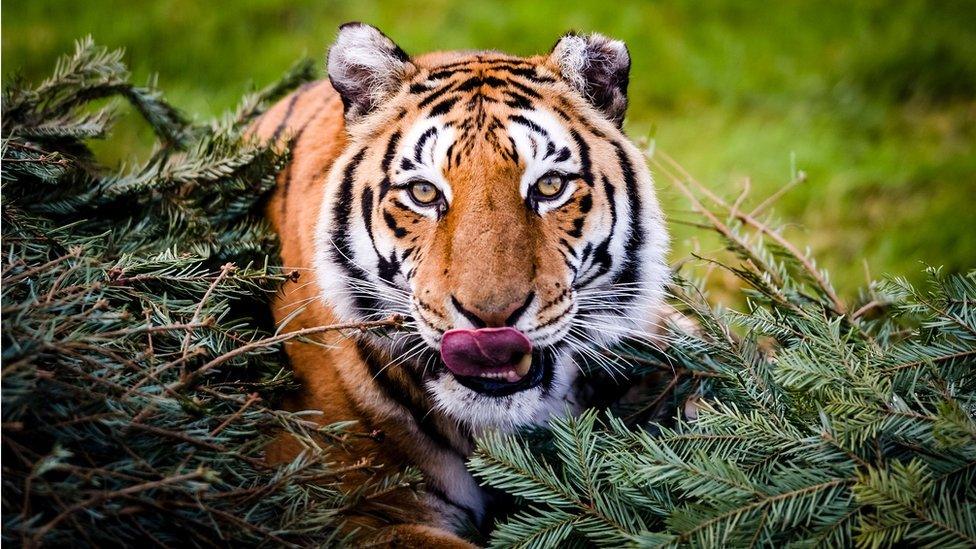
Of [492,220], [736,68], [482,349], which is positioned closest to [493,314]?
[482,349]

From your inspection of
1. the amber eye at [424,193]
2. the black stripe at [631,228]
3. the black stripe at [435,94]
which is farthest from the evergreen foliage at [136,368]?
the black stripe at [631,228]

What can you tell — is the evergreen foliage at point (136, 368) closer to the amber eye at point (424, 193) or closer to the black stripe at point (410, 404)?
the black stripe at point (410, 404)

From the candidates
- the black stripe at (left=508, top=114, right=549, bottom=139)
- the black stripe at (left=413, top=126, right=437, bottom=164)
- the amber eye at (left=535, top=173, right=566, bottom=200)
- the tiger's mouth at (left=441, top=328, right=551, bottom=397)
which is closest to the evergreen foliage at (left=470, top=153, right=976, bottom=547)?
the tiger's mouth at (left=441, top=328, right=551, bottom=397)

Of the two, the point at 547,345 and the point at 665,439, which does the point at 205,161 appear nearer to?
the point at 547,345

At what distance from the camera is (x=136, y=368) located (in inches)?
51.5

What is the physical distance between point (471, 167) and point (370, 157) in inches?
12.0

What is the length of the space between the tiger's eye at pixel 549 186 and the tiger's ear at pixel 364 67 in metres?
0.44

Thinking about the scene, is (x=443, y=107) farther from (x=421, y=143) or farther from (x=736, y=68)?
A: (x=736, y=68)

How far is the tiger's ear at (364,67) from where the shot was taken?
1881mm

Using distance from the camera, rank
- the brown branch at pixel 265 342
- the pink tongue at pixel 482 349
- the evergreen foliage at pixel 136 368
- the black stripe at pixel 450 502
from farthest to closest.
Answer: the black stripe at pixel 450 502 → the pink tongue at pixel 482 349 → the brown branch at pixel 265 342 → the evergreen foliage at pixel 136 368

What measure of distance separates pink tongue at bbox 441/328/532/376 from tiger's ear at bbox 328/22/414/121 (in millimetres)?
649

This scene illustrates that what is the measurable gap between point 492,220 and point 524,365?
0.90ft

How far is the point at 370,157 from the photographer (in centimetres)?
189

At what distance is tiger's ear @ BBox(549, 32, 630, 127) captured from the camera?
1.86m
